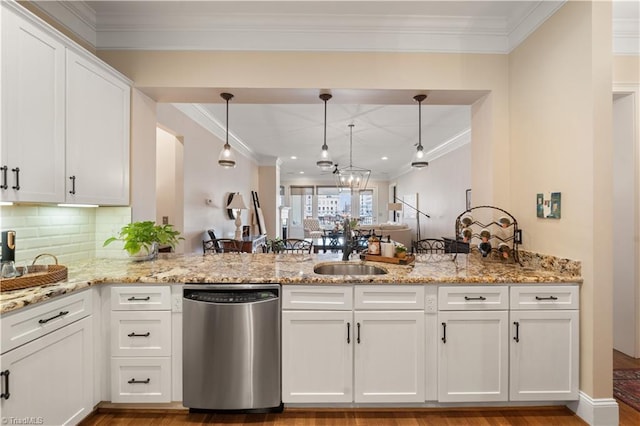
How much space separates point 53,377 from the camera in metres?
1.55

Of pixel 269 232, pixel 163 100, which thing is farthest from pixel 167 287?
Result: pixel 269 232

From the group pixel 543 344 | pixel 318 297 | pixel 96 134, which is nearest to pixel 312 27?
pixel 96 134

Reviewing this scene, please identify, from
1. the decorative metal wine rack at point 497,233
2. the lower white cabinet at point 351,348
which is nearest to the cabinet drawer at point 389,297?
the lower white cabinet at point 351,348

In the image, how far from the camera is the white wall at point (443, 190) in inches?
231

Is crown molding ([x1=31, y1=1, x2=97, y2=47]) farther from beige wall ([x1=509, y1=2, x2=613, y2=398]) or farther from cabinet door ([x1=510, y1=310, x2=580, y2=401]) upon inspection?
cabinet door ([x1=510, y1=310, x2=580, y2=401])

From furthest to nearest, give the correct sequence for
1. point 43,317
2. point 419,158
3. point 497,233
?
point 419,158 → point 497,233 → point 43,317

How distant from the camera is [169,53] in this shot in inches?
99.9

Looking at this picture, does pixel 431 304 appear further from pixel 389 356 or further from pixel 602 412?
pixel 602 412

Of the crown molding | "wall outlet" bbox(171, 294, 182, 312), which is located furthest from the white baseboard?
the crown molding

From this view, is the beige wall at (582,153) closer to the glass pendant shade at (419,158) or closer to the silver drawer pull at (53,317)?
the glass pendant shade at (419,158)

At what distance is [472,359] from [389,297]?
2.23 ft

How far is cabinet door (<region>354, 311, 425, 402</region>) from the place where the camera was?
1.90 metres

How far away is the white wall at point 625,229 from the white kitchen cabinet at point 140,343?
3.93 metres

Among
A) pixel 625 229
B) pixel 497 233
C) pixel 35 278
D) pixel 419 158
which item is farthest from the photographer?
pixel 419 158
